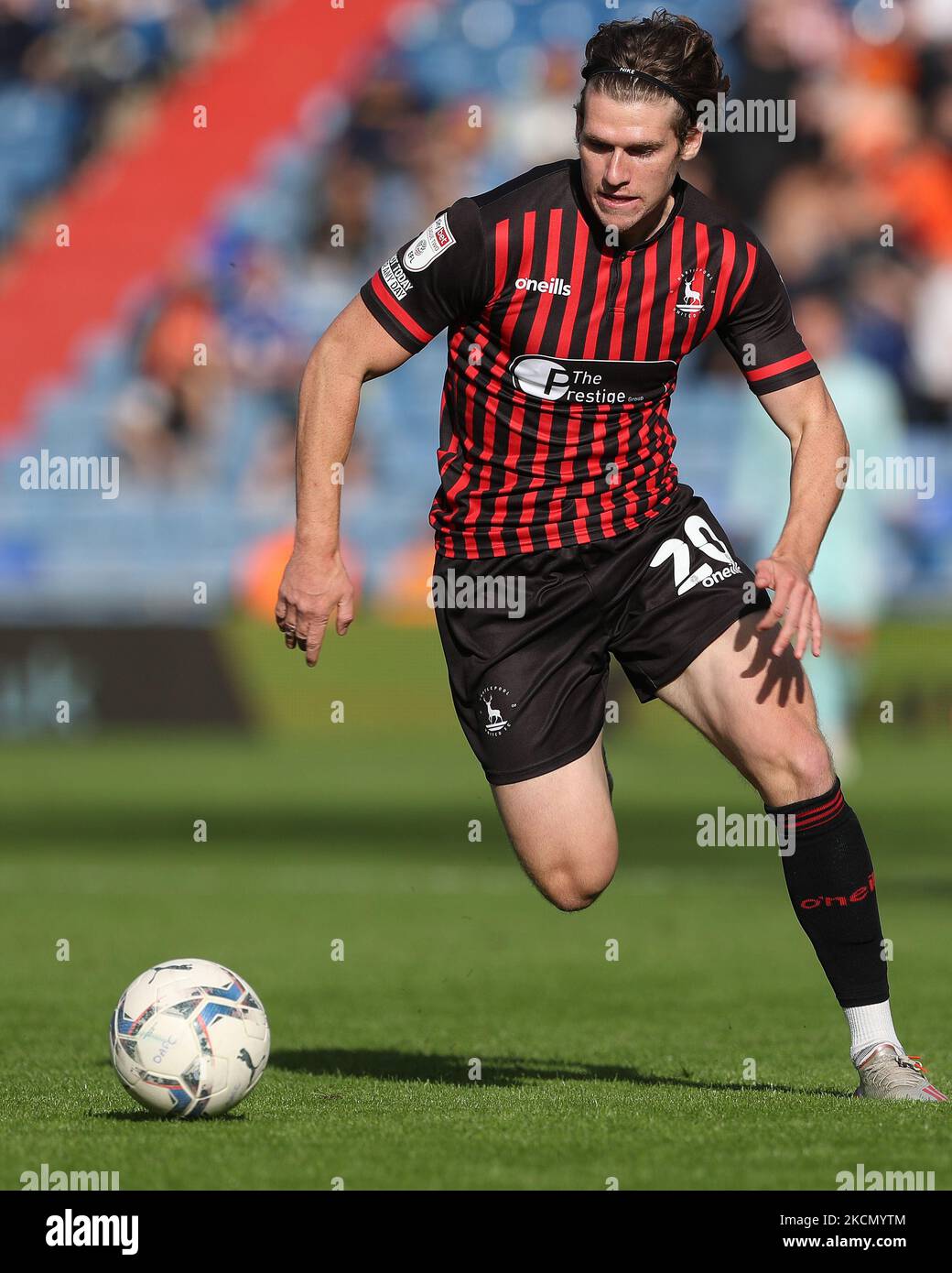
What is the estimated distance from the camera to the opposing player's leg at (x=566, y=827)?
5.47 m

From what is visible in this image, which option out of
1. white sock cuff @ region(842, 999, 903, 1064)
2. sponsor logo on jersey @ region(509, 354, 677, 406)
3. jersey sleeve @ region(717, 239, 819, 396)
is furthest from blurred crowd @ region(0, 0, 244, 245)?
white sock cuff @ region(842, 999, 903, 1064)

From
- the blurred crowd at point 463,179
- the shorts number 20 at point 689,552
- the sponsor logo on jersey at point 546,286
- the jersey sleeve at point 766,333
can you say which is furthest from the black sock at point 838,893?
the blurred crowd at point 463,179

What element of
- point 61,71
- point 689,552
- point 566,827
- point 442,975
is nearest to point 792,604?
point 689,552

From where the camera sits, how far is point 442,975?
7781 mm

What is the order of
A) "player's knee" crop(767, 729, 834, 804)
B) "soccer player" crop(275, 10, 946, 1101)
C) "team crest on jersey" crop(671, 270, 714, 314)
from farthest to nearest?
1. "team crest on jersey" crop(671, 270, 714, 314)
2. "player's knee" crop(767, 729, 834, 804)
3. "soccer player" crop(275, 10, 946, 1101)

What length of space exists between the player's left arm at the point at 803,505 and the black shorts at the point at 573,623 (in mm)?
227

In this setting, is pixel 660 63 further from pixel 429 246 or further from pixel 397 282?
pixel 397 282

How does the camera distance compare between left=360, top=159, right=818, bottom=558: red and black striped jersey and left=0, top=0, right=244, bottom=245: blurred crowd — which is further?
left=0, top=0, right=244, bottom=245: blurred crowd

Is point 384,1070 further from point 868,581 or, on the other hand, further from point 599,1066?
point 868,581

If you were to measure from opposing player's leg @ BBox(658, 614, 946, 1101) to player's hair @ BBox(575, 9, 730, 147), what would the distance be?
1295 millimetres

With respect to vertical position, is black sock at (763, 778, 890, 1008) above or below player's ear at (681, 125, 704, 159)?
below

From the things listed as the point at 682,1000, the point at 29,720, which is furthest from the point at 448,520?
the point at 29,720

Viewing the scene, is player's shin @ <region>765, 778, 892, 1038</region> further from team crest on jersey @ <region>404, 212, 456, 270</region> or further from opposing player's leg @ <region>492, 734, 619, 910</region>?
team crest on jersey @ <region>404, 212, 456, 270</region>

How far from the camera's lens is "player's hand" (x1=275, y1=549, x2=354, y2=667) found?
4812 millimetres
